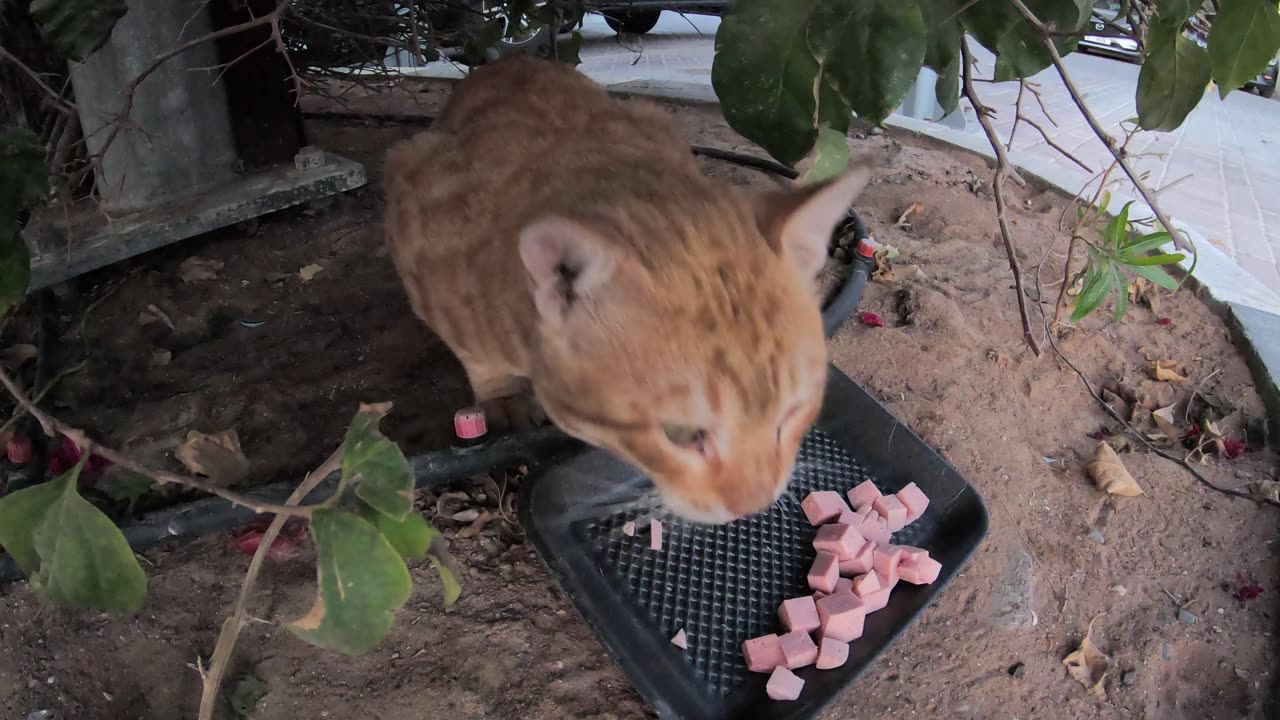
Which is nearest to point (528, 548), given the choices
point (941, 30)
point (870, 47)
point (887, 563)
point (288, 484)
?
point (288, 484)

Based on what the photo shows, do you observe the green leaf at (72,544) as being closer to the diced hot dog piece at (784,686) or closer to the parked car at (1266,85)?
the diced hot dog piece at (784,686)

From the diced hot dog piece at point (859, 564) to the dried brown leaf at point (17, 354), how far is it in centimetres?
194

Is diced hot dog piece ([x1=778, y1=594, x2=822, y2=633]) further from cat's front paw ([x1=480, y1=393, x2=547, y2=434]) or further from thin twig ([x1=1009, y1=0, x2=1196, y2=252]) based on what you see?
thin twig ([x1=1009, y1=0, x2=1196, y2=252])

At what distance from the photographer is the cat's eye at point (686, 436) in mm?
1046

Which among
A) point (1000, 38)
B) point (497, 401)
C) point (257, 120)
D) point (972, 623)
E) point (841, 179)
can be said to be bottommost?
point (972, 623)

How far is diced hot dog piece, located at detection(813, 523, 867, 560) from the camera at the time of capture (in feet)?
4.83

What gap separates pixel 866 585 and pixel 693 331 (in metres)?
0.70

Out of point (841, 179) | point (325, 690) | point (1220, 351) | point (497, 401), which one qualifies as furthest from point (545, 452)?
point (1220, 351)

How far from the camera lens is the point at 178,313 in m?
2.05

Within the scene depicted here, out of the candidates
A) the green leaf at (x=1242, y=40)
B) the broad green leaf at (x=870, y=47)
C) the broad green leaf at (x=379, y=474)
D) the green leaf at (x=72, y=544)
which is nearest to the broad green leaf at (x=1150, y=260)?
the green leaf at (x=1242, y=40)

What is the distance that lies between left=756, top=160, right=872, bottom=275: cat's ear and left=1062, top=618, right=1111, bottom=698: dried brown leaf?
90 centimetres

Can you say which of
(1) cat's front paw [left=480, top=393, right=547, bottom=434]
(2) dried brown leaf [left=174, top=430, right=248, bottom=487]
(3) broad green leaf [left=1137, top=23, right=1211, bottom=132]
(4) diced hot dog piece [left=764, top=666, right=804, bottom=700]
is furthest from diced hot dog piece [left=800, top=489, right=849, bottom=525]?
(2) dried brown leaf [left=174, top=430, right=248, bottom=487]

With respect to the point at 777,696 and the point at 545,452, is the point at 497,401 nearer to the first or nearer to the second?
the point at 545,452

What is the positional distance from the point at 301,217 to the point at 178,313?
0.54 m
